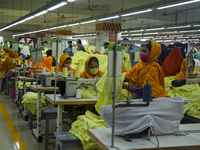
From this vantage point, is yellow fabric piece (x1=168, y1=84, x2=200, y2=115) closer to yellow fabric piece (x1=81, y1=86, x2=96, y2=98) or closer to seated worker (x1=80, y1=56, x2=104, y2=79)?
yellow fabric piece (x1=81, y1=86, x2=96, y2=98)

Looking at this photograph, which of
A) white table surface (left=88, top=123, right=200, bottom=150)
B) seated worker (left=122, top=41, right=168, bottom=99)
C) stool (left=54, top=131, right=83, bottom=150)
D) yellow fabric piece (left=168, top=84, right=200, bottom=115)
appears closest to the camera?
white table surface (left=88, top=123, right=200, bottom=150)

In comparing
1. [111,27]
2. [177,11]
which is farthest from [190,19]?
[111,27]

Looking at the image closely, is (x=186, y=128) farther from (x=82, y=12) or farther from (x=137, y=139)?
(x=82, y=12)

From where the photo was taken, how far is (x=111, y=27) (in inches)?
629

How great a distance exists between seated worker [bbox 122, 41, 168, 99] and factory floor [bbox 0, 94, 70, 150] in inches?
76.2

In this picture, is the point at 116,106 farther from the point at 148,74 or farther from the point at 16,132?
the point at 16,132

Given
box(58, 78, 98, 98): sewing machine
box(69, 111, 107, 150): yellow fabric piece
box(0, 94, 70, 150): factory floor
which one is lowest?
box(0, 94, 70, 150): factory floor

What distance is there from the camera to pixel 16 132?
5.12 meters

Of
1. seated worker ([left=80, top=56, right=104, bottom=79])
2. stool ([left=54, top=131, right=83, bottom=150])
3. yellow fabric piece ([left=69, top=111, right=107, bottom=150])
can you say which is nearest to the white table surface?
yellow fabric piece ([left=69, top=111, right=107, bottom=150])

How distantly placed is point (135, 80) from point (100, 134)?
1406mm

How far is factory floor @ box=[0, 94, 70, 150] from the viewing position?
4336 millimetres

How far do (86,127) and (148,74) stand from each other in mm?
928

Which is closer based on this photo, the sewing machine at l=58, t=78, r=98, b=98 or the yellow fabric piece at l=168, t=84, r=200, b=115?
the yellow fabric piece at l=168, t=84, r=200, b=115

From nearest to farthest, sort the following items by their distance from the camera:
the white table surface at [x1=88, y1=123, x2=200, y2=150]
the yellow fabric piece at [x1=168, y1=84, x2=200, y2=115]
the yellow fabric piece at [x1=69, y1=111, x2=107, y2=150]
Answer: the white table surface at [x1=88, y1=123, x2=200, y2=150] → the yellow fabric piece at [x1=69, y1=111, x2=107, y2=150] → the yellow fabric piece at [x1=168, y1=84, x2=200, y2=115]
